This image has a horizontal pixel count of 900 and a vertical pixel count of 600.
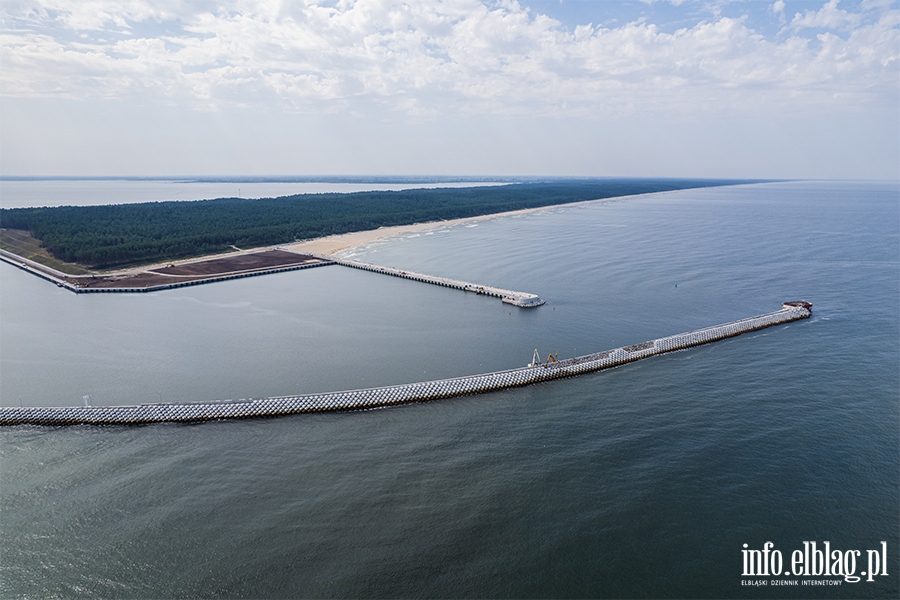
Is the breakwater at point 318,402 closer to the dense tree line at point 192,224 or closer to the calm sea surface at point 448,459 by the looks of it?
the calm sea surface at point 448,459

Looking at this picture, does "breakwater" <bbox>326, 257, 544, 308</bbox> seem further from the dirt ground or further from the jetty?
the dirt ground

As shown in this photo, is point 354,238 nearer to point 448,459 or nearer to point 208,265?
point 208,265

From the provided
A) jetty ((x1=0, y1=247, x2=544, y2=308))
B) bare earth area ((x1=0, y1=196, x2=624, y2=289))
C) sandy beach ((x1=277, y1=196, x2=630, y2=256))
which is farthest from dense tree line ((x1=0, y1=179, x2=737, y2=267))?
jetty ((x1=0, y1=247, x2=544, y2=308))

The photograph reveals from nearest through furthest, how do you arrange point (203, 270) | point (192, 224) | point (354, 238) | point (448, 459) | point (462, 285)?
point (448, 459), point (462, 285), point (203, 270), point (192, 224), point (354, 238)

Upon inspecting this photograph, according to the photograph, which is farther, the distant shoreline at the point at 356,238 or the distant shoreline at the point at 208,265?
the distant shoreline at the point at 356,238

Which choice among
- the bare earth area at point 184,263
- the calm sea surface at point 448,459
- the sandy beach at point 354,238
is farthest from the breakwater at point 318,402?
the sandy beach at point 354,238

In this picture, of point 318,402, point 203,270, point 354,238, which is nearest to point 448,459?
point 318,402
